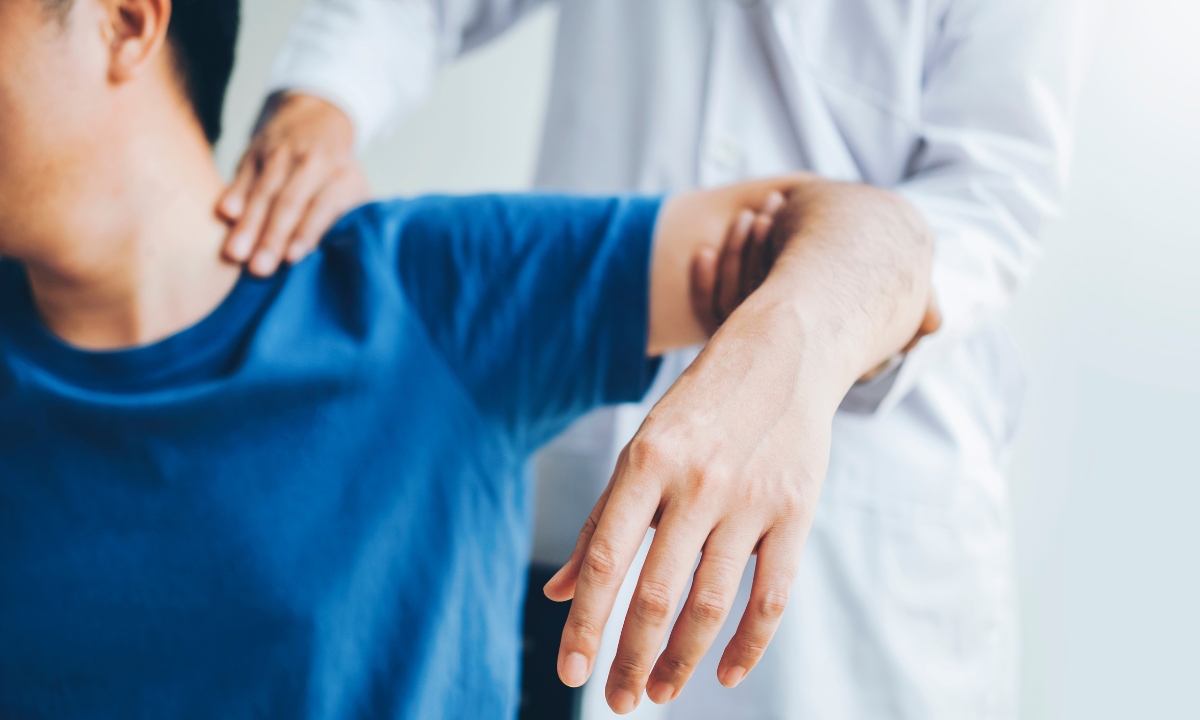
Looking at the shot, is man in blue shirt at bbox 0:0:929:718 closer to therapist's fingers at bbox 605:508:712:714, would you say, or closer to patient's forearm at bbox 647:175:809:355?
patient's forearm at bbox 647:175:809:355

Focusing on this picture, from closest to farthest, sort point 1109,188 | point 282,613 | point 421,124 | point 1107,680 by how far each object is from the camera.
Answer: point 282,613, point 1107,680, point 1109,188, point 421,124

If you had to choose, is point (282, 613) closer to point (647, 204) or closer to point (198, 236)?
point (198, 236)

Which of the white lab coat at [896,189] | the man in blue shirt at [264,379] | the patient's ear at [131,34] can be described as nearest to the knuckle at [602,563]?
the man in blue shirt at [264,379]

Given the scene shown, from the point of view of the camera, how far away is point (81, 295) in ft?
2.18

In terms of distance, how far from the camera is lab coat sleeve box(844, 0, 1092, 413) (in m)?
0.76

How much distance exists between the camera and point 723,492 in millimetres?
339

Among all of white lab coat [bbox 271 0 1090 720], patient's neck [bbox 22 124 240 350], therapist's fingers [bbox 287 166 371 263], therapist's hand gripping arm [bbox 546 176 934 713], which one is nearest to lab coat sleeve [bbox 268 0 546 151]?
white lab coat [bbox 271 0 1090 720]

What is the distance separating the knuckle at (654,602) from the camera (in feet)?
1.04

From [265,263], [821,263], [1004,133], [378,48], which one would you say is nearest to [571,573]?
[821,263]

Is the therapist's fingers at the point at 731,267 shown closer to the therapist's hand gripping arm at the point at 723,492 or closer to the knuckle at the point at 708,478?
the therapist's hand gripping arm at the point at 723,492

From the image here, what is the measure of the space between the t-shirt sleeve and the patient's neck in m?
0.18

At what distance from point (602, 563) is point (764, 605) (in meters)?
0.07

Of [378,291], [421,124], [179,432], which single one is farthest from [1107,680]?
[421,124]

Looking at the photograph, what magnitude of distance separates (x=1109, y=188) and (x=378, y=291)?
869 millimetres
